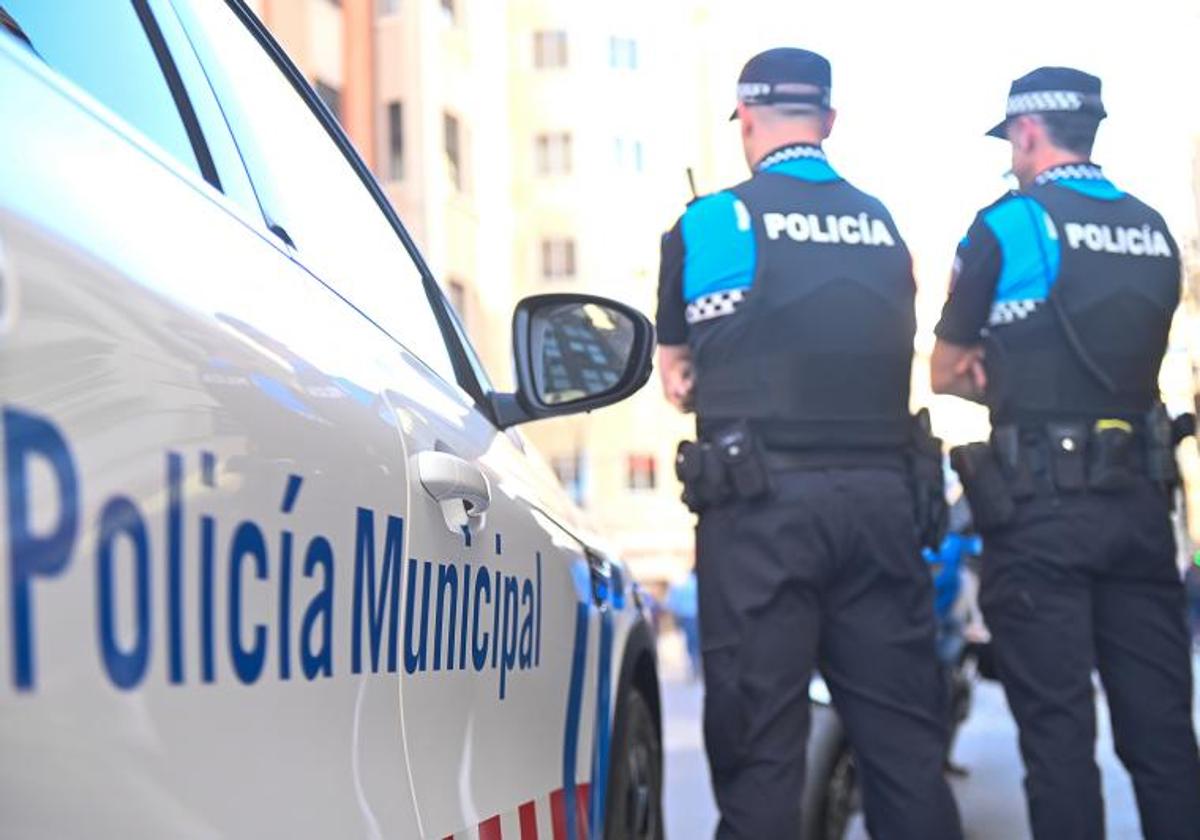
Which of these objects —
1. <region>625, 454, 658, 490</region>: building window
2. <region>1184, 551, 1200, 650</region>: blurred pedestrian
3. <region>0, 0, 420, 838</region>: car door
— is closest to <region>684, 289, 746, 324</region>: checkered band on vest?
<region>1184, 551, 1200, 650</region>: blurred pedestrian

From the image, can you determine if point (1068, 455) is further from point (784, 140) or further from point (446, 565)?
point (446, 565)

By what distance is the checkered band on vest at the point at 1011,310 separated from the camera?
3555 millimetres

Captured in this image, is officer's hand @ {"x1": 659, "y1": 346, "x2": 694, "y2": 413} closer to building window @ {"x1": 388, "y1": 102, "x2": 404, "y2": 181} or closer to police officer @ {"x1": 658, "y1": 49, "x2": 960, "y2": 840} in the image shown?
police officer @ {"x1": 658, "y1": 49, "x2": 960, "y2": 840}

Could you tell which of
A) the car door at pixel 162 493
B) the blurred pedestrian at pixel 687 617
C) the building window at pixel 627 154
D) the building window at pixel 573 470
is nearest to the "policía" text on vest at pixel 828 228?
the car door at pixel 162 493

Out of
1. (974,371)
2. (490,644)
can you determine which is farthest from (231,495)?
(974,371)

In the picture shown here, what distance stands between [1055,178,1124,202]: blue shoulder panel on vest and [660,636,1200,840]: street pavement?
1.81 m

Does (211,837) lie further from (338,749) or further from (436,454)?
(436,454)

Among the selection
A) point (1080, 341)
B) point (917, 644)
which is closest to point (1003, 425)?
point (1080, 341)

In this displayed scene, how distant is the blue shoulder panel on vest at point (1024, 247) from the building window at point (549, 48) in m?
33.5

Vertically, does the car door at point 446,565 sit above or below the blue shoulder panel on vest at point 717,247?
below

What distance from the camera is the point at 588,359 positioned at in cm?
267

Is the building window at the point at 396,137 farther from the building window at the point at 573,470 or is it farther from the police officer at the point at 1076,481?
the police officer at the point at 1076,481

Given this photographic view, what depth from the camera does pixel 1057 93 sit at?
3.70 m

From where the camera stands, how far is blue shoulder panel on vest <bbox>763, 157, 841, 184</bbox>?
327 cm
